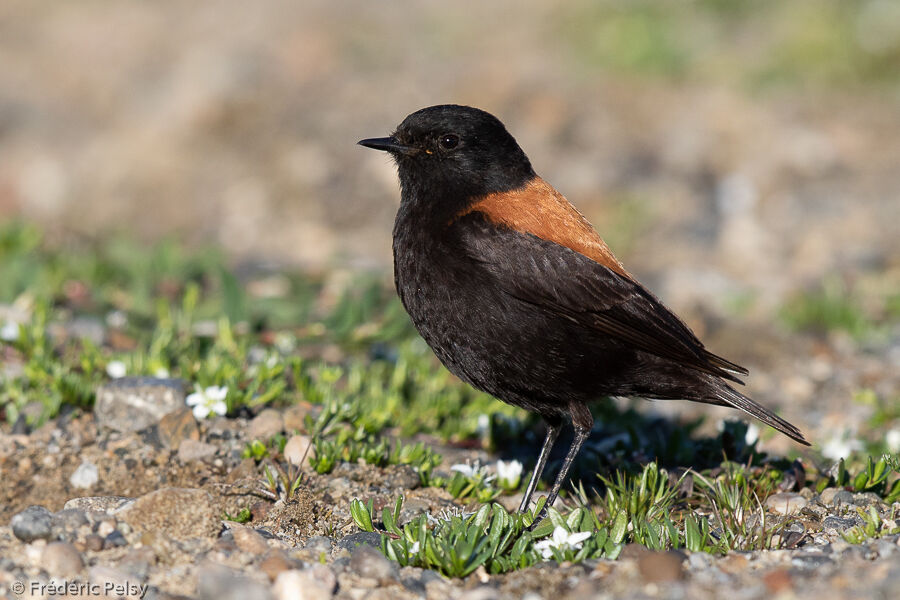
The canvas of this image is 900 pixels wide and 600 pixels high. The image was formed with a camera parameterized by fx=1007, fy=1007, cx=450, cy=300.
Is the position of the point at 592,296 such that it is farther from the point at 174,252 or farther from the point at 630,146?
the point at 630,146

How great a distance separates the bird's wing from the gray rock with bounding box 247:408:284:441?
1.38 metres

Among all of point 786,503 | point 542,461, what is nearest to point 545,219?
point 542,461

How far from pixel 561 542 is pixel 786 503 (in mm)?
1269

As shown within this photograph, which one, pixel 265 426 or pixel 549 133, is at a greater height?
pixel 549 133

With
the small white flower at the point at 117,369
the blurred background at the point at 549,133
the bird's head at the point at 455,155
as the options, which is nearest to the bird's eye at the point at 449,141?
the bird's head at the point at 455,155

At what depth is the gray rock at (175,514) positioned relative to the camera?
406 centimetres

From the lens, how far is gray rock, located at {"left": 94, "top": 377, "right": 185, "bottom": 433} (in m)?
5.11

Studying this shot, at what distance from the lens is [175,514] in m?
4.12

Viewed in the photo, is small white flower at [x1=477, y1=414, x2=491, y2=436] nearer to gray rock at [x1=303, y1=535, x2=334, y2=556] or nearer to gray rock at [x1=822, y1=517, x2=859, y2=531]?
gray rock at [x1=303, y1=535, x2=334, y2=556]

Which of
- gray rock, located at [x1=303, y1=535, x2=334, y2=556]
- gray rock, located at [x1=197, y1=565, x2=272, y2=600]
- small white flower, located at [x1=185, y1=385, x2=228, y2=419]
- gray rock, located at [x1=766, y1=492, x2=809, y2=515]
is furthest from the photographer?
small white flower, located at [x1=185, y1=385, x2=228, y2=419]

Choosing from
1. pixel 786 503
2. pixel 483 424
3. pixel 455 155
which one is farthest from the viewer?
pixel 483 424

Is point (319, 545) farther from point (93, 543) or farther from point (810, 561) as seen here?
point (810, 561)

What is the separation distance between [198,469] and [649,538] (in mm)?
2169

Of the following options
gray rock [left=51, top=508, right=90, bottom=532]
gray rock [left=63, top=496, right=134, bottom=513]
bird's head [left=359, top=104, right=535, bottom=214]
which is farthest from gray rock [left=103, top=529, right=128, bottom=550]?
bird's head [left=359, top=104, right=535, bottom=214]
